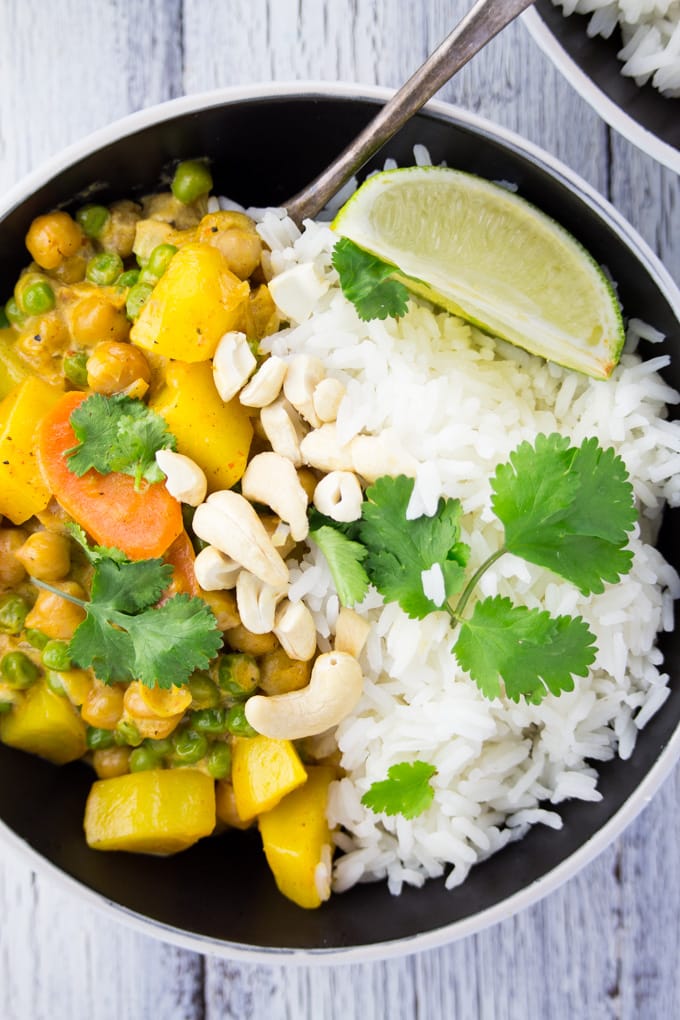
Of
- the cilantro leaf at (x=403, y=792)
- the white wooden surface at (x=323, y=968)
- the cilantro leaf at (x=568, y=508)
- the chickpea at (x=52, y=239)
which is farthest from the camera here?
the white wooden surface at (x=323, y=968)

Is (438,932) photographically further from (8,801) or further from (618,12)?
(618,12)

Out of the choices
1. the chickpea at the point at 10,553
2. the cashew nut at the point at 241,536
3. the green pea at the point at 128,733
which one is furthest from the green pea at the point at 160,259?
the green pea at the point at 128,733

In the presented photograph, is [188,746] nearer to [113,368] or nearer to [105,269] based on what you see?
[113,368]

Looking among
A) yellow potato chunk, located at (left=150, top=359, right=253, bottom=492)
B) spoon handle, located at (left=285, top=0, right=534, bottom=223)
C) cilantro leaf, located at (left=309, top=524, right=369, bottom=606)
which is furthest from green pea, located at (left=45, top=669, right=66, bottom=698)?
spoon handle, located at (left=285, top=0, right=534, bottom=223)

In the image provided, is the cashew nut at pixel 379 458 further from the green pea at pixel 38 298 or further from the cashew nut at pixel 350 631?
the green pea at pixel 38 298

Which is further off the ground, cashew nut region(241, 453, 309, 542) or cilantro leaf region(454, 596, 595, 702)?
cashew nut region(241, 453, 309, 542)

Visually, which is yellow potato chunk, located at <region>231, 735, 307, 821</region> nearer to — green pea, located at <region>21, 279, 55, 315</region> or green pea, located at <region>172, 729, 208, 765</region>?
green pea, located at <region>172, 729, 208, 765</region>
